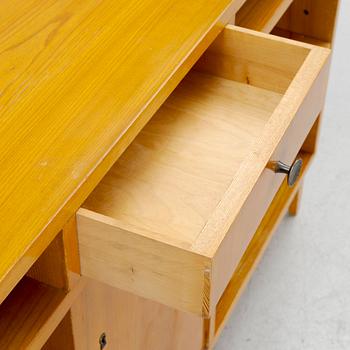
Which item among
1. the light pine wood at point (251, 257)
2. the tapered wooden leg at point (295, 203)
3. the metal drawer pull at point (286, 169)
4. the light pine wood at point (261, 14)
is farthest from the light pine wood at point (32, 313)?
the tapered wooden leg at point (295, 203)

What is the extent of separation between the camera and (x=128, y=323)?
1012mm

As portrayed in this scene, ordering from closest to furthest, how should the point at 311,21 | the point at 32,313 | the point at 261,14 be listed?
1. the point at 32,313
2. the point at 261,14
3. the point at 311,21

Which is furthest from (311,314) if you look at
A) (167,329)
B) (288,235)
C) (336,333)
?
(167,329)

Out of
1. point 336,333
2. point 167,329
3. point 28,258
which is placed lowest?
point 336,333

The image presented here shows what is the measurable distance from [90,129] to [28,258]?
166 millimetres

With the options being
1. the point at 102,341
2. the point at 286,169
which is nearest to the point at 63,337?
the point at 102,341

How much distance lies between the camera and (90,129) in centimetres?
81

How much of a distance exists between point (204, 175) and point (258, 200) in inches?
3.6

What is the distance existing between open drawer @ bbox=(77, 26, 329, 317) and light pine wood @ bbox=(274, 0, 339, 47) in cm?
50

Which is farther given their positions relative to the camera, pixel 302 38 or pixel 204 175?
pixel 302 38

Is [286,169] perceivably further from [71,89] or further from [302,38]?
[302,38]

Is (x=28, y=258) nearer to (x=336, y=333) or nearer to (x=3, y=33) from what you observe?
(x=3, y=33)

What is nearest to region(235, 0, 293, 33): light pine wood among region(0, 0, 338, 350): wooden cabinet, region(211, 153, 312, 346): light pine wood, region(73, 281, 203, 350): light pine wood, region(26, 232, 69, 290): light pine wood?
region(0, 0, 338, 350): wooden cabinet

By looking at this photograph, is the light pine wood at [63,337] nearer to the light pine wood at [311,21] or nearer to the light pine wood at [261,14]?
the light pine wood at [261,14]
